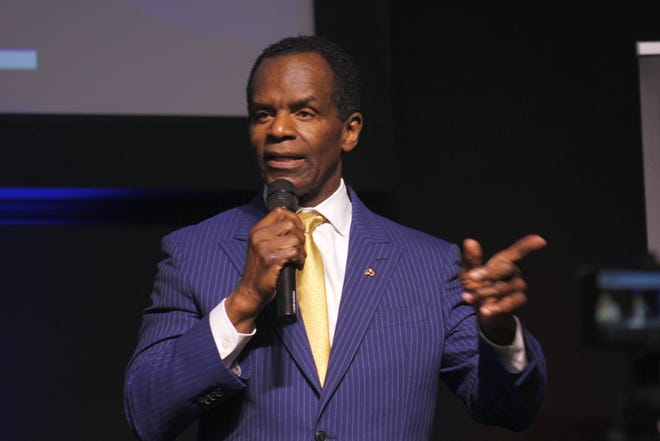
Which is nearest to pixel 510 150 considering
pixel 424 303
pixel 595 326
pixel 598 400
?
pixel 598 400

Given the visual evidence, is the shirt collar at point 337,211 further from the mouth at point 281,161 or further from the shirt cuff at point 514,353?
the shirt cuff at point 514,353

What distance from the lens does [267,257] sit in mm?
1899

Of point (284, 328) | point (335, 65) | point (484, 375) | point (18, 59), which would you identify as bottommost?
point (484, 375)

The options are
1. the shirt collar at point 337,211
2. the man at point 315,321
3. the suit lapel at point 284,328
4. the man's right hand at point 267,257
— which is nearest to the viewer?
the man's right hand at point 267,257

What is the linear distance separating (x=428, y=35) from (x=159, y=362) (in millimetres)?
1668

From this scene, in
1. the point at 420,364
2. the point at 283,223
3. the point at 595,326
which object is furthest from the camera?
the point at 420,364

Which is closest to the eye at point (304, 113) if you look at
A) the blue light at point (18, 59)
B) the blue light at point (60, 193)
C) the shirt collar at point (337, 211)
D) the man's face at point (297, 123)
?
the man's face at point (297, 123)

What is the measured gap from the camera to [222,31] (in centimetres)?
322

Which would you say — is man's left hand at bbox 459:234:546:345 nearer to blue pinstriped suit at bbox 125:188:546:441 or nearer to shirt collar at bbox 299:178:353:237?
blue pinstriped suit at bbox 125:188:546:441

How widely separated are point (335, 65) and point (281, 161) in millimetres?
326

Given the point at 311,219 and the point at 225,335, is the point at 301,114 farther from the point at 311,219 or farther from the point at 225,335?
the point at 225,335

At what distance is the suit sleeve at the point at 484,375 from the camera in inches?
80.6

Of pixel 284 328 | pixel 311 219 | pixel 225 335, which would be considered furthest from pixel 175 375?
pixel 311 219

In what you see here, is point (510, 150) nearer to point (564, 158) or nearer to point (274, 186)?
point (564, 158)
